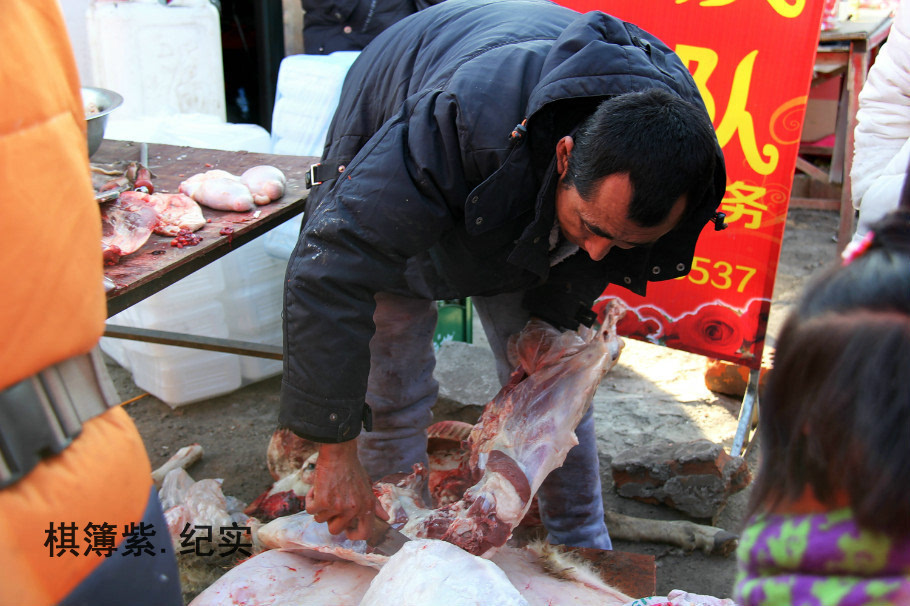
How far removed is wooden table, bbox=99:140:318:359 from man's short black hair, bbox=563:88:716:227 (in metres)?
1.06

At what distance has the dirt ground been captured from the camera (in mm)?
2619

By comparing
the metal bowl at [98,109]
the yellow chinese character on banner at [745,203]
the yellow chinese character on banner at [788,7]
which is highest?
the yellow chinese character on banner at [788,7]

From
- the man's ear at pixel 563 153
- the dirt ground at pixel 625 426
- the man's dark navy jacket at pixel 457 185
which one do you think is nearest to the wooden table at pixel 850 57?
the dirt ground at pixel 625 426

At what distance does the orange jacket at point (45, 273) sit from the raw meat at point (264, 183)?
4.56 feet

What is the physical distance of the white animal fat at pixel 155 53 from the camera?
3.92m

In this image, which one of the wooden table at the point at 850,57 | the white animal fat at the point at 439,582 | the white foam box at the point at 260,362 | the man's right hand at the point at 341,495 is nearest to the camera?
the white animal fat at the point at 439,582

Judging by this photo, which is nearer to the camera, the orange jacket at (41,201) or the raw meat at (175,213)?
the orange jacket at (41,201)

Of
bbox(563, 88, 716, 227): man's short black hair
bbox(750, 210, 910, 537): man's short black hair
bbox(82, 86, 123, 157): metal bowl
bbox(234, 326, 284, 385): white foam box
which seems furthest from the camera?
bbox(234, 326, 284, 385): white foam box

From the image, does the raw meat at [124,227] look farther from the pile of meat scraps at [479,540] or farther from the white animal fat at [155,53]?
the white animal fat at [155,53]

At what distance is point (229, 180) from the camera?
2.38m

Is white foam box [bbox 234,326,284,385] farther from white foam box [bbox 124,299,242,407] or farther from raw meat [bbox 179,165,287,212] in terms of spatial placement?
raw meat [bbox 179,165,287,212]

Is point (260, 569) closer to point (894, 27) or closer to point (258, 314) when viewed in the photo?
point (258, 314)

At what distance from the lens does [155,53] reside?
400 cm

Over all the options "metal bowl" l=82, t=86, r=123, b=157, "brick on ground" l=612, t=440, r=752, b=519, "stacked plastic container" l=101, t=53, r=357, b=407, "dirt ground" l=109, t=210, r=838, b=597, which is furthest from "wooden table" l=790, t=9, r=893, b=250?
"metal bowl" l=82, t=86, r=123, b=157
